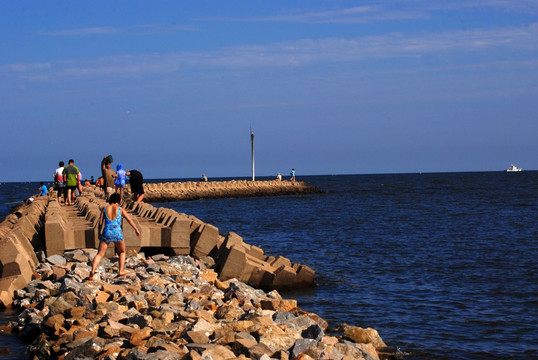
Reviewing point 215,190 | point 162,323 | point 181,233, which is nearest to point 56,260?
point 181,233

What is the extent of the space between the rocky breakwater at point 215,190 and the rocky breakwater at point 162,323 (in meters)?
44.8

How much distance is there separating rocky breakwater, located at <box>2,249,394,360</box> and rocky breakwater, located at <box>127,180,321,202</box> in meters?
44.8

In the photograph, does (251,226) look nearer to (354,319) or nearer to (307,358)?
(354,319)

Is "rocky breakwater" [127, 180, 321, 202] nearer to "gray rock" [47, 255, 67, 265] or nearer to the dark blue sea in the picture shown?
the dark blue sea

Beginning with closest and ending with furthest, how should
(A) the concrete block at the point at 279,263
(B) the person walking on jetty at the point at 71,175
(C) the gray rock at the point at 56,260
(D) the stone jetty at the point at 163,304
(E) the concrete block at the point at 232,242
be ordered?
1. (D) the stone jetty at the point at 163,304
2. (C) the gray rock at the point at 56,260
3. (E) the concrete block at the point at 232,242
4. (A) the concrete block at the point at 279,263
5. (B) the person walking on jetty at the point at 71,175

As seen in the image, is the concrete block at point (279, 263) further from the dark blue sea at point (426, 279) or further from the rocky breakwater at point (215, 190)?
the rocky breakwater at point (215, 190)

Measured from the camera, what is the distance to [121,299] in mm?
8734

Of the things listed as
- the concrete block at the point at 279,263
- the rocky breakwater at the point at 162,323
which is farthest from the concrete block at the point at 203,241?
the rocky breakwater at the point at 162,323

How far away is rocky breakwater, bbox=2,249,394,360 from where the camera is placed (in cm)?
698

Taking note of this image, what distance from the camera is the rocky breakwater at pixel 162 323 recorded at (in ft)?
22.9

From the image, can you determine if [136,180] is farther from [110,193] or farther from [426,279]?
[426,279]

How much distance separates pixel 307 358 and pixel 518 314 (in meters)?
6.04

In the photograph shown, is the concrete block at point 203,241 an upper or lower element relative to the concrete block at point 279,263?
upper

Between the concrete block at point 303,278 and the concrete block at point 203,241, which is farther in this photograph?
the concrete block at point 303,278
